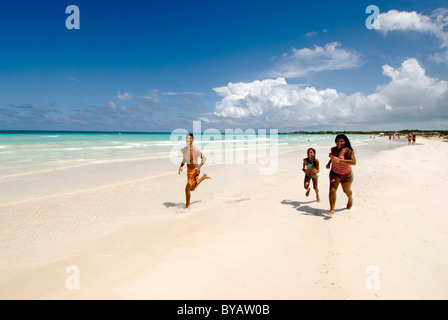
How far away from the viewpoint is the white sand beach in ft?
10.5

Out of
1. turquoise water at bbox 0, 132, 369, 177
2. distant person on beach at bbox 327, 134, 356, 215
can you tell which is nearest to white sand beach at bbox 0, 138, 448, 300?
distant person on beach at bbox 327, 134, 356, 215

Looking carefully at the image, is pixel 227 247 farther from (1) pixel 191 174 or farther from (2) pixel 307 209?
(2) pixel 307 209

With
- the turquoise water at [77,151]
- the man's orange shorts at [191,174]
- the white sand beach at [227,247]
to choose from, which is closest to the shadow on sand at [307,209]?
the white sand beach at [227,247]

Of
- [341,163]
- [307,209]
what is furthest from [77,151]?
[341,163]

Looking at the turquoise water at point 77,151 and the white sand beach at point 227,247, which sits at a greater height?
the turquoise water at point 77,151

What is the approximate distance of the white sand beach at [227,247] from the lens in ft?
10.5

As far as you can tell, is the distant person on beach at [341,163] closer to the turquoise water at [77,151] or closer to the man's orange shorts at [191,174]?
the man's orange shorts at [191,174]

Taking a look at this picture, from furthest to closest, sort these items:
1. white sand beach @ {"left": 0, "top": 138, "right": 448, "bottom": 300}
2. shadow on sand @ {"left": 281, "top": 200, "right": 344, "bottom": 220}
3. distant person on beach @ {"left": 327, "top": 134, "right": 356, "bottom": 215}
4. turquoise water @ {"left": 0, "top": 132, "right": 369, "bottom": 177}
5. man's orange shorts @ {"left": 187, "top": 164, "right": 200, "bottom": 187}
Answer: turquoise water @ {"left": 0, "top": 132, "right": 369, "bottom": 177}
man's orange shorts @ {"left": 187, "top": 164, "right": 200, "bottom": 187}
shadow on sand @ {"left": 281, "top": 200, "right": 344, "bottom": 220}
distant person on beach @ {"left": 327, "top": 134, "right": 356, "bottom": 215}
white sand beach @ {"left": 0, "top": 138, "right": 448, "bottom": 300}

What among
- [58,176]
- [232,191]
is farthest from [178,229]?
[58,176]

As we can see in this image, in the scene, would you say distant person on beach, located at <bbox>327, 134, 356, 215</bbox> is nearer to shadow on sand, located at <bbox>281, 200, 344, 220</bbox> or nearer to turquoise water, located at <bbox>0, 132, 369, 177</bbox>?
shadow on sand, located at <bbox>281, 200, 344, 220</bbox>

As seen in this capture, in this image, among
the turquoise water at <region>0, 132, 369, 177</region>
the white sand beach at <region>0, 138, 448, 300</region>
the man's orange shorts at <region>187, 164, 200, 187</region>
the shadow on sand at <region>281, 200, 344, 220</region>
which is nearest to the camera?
the white sand beach at <region>0, 138, 448, 300</region>

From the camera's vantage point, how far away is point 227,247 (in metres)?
4.39

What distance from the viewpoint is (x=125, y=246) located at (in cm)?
448

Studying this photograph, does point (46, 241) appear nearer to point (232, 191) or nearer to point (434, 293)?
point (232, 191)
